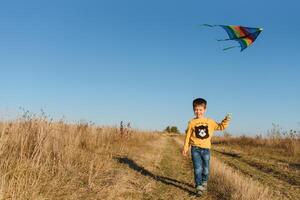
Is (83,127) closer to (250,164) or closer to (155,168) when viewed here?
(155,168)

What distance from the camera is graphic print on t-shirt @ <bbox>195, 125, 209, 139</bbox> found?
8.51m

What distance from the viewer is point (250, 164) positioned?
15.1m

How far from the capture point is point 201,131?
8.51 meters

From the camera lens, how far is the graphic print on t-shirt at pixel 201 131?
27.9 feet

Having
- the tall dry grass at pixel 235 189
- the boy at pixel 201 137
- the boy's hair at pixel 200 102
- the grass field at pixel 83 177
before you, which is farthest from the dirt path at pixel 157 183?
the boy's hair at pixel 200 102

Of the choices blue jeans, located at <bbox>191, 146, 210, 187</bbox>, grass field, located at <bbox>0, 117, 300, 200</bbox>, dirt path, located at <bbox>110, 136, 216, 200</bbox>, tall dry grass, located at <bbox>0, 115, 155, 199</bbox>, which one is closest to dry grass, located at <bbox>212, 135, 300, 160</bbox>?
grass field, located at <bbox>0, 117, 300, 200</bbox>

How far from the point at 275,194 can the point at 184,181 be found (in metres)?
2.21

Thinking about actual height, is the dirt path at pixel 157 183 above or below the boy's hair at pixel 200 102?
below

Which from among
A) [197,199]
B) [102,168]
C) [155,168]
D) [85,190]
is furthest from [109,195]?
[155,168]

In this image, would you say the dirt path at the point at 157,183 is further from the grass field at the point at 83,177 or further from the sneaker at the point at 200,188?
the sneaker at the point at 200,188

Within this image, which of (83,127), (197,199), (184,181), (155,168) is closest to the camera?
(197,199)

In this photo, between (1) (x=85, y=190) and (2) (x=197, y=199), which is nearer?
(1) (x=85, y=190)

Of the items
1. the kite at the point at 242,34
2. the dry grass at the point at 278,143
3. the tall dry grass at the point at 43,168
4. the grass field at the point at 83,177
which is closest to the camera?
the tall dry grass at the point at 43,168

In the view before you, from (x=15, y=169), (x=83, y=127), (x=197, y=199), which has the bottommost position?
(x=197, y=199)
